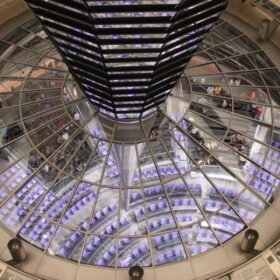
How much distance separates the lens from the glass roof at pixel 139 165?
78.2 feet

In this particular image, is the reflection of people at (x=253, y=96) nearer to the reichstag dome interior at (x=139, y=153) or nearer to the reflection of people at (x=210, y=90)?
the reichstag dome interior at (x=139, y=153)

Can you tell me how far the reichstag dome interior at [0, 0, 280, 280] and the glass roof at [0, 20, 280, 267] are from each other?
0.05 meters

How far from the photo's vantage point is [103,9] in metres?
17.0

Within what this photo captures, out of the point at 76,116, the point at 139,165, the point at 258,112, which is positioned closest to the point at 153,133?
the point at 139,165

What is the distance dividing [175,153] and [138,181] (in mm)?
2342

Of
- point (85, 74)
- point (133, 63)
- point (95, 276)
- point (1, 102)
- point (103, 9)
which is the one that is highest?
point (1, 102)

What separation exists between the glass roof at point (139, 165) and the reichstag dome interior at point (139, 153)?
0.05 meters

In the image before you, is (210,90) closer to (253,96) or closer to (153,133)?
(253,96)

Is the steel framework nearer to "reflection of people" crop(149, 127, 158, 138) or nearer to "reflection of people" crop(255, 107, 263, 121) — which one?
"reflection of people" crop(149, 127, 158, 138)

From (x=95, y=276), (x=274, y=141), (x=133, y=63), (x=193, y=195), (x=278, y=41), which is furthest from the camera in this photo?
(x=278, y=41)

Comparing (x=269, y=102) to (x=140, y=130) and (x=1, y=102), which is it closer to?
(x=140, y=130)

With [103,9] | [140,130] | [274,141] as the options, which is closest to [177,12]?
[103,9]

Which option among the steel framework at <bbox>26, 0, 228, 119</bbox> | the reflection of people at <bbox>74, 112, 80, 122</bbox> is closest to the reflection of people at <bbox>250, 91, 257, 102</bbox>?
the steel framework at <bbox>26, 0, 228, 119</bbox>

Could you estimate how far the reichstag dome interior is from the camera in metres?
21.4
